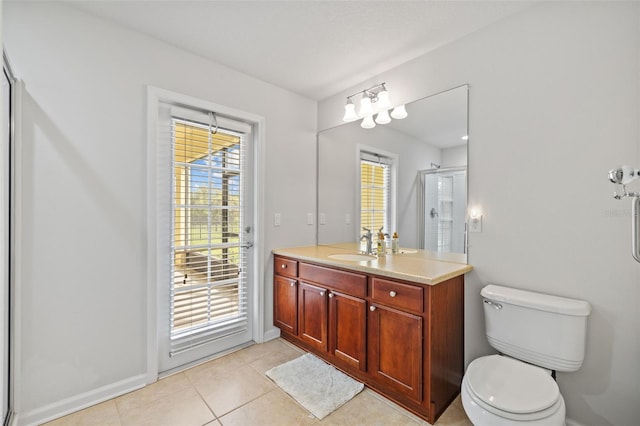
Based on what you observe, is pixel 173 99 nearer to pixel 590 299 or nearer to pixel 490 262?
pixel 490 262

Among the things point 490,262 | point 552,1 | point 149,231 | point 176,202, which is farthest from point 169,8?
point 490,262

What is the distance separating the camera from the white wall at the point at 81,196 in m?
1.64

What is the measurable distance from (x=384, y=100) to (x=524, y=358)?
195 centimetres

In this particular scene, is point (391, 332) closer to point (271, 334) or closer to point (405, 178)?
point (405, 178)

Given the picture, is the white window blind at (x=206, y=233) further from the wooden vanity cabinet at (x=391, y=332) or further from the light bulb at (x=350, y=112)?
the light bulb at (x=350, y=112)

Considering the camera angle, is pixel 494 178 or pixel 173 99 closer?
pixel 494 178

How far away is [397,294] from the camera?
179 centimetres

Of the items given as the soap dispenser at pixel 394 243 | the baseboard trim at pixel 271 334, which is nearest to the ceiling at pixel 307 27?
the soap dispenser at pixel 394 243

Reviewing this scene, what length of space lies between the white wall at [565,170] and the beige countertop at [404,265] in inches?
9.5

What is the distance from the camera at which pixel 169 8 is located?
1.77 m

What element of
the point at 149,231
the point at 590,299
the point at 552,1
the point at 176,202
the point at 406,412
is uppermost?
the point at 552,1

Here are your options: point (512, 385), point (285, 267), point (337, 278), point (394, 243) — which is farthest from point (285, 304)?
point (512, 385)

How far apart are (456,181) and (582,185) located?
665mm

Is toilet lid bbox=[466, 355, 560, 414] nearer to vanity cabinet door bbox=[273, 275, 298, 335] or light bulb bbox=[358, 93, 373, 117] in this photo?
vanity cabinet door bbox=[273, 275, 298, 335]
